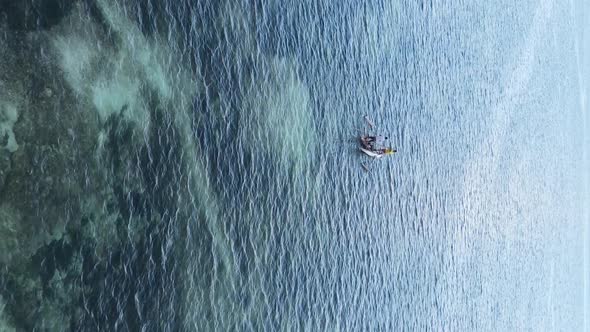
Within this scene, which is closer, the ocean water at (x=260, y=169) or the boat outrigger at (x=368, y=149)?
the ocean water at (x=260, y=169)

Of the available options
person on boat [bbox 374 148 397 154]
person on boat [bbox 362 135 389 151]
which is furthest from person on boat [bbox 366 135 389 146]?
person on boat [bbox 374 148 397 154]

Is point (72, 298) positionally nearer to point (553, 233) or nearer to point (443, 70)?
point (443, 70)

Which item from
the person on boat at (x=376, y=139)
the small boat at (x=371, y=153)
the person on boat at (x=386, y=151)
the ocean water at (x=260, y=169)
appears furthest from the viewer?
the person on boat at (x=386, y=151)

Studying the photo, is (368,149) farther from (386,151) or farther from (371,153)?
(386,151)

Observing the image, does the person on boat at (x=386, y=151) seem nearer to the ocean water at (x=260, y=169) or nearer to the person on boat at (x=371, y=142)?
the person on boat at (x=371, y=142)

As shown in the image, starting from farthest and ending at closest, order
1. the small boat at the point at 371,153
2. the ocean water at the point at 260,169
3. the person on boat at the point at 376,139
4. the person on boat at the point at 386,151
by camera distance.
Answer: the person on boat at the point at 386,151 → the person on boat at the point at 376,139 → the small boat at the point at 371,153 → the ocean water at the point at 260,169

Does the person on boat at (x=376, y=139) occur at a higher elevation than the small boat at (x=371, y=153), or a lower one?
higher

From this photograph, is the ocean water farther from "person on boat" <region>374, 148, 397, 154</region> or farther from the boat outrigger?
"person on boat" <region>374, 148, 397, 154</region>

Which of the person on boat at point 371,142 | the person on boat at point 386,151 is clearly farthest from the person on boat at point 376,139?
the person on boat at point 386,151

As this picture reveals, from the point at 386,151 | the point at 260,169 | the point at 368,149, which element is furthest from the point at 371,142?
the point at 260,169
